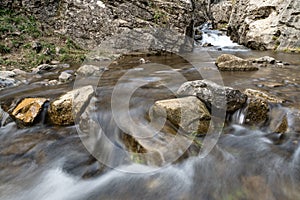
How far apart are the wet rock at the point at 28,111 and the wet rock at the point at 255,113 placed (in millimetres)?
3334

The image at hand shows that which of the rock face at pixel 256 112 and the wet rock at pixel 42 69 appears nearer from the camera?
the rock face at pixel 256 112

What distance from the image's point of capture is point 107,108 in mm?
3742

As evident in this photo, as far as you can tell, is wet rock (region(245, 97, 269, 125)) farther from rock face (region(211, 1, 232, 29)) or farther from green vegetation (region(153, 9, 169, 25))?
rock face (region(211, 1, 232, 29))

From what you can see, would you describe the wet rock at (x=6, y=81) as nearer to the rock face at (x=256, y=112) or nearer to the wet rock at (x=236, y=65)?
the rock face at (x=256, y=112)

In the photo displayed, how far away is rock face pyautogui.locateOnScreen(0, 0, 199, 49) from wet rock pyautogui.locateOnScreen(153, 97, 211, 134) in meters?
9.18

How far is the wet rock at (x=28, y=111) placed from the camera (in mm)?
3383

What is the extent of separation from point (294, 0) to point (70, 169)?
16.7m

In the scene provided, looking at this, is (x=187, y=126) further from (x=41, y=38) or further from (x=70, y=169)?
(x=41, y=38)

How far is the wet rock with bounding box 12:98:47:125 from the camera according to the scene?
3.38 meters

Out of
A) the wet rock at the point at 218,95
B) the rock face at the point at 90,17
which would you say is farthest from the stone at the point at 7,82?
the rock face at the point at 90,17

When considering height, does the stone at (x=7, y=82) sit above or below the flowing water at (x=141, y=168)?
above

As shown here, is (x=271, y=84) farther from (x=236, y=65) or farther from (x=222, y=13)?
(x=222, y=13)

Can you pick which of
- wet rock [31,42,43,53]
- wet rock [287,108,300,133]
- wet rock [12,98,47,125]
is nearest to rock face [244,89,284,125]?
wet rock [287,108,300,133]

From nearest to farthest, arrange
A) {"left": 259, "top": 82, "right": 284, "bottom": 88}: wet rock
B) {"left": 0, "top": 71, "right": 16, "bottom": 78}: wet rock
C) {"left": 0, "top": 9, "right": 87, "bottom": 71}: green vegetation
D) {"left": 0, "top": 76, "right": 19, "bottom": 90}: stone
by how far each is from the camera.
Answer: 1. {"left": 259, "top": 82, "right": 284, "bottom": 88}: wet rock
2. {"left": 0, "top": 76, "right": 19, "bottom": 90}: stone
3. {"left": 0, "top": 71, "right": 16, "bottom": 78}: wet rock
4. {"left": 0, "top": 9, "right": 87, "bottom": 71}: green vegetation
